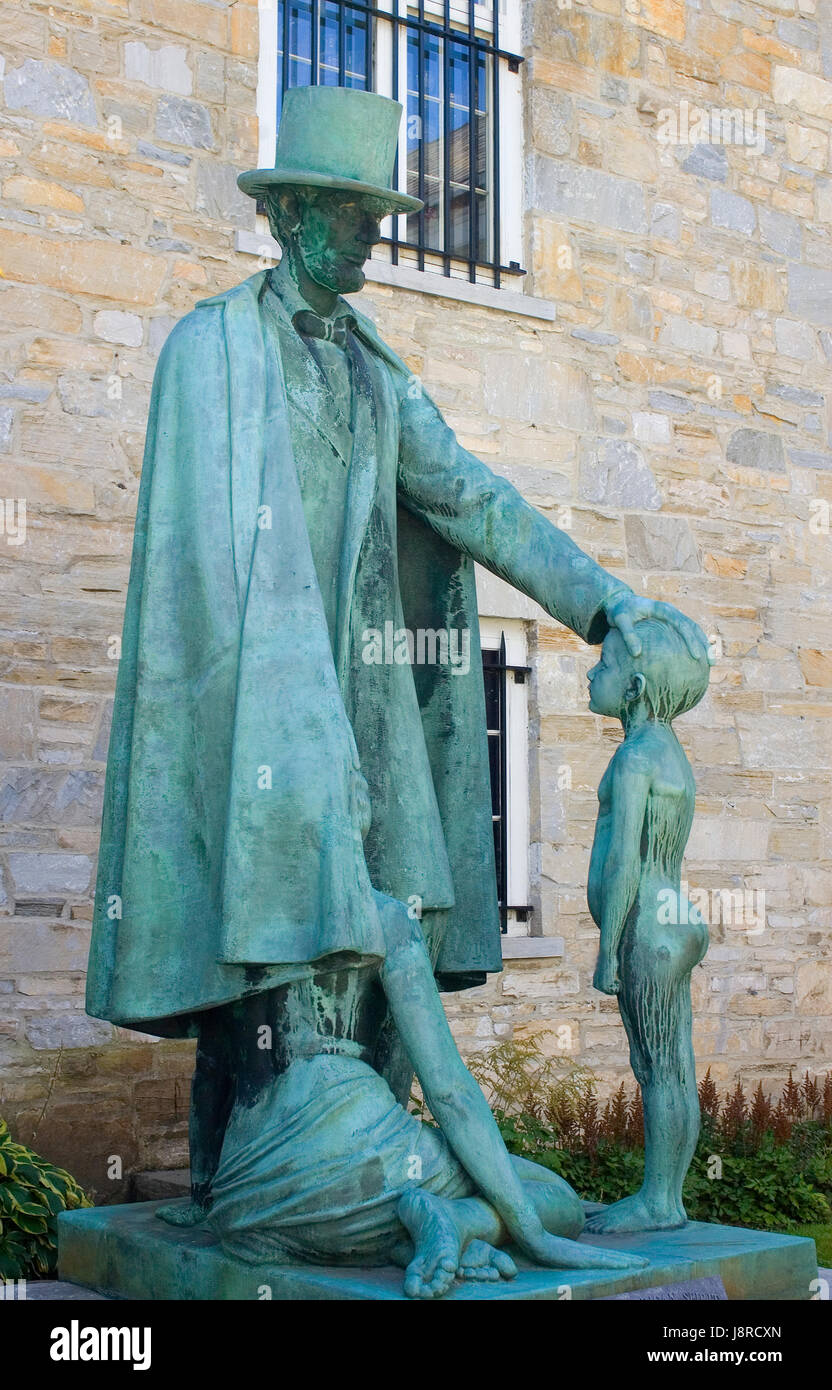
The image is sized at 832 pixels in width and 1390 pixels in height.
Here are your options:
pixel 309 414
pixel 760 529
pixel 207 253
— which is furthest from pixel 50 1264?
pixel 760 529

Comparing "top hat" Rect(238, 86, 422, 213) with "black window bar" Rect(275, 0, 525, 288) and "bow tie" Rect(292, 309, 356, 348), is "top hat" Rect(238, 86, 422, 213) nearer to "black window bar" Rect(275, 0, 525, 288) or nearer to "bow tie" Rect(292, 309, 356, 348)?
"bow tie" Rect(292, 309, 356, 348)

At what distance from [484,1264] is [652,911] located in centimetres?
71

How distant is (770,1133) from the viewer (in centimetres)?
722

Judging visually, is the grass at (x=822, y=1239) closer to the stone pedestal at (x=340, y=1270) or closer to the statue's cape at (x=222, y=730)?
the stone pedestal at (x=340, y=1270)

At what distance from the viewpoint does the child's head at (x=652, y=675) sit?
3.05 m

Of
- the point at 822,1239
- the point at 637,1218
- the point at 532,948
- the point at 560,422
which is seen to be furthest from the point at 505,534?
the point at 560,422

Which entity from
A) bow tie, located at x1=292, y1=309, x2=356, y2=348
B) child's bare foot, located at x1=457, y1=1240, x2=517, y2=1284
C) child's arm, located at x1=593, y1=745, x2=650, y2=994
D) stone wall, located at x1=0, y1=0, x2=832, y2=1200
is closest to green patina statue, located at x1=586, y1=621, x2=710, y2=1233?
child's arm, located at x1=593, y1=745, x2=650, y2=994

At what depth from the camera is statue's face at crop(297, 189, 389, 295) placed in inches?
125

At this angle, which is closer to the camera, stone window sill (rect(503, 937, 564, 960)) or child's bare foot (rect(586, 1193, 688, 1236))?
child's bare foot (rect(586, 1193, 688, 1236))

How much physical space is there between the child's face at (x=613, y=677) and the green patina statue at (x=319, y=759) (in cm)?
4

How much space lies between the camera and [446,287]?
25.6ft

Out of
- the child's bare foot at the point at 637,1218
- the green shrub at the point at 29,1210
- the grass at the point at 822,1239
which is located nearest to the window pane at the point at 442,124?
the grass at the point at 822,1239

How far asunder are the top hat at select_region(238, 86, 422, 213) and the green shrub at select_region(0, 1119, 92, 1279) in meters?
2.86
